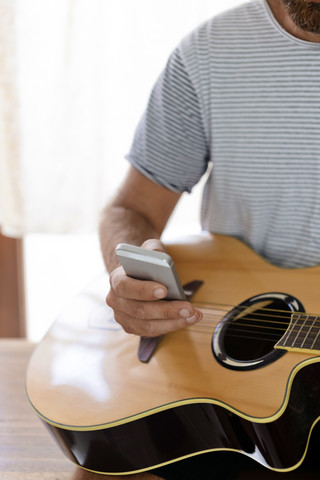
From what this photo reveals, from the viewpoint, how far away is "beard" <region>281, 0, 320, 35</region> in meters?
0.85

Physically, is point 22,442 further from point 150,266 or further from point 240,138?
point 240,138

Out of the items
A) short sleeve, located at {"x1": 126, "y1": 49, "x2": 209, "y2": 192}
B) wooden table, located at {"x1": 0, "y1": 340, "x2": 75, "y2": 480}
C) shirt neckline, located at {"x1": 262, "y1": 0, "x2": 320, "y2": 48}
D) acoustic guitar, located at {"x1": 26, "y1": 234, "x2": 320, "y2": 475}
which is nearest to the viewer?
acoustic guitar, located at {"x1": 26, "y1": 234, "x2": 320, "y2": 475}

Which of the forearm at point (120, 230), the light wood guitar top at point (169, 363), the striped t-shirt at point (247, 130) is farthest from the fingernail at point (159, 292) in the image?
the striped t-shirt at point (247, 130)

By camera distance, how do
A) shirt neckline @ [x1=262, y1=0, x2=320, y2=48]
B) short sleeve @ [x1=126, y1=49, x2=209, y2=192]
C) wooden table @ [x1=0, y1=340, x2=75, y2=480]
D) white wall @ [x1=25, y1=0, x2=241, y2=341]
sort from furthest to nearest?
white wall @ [x1=25, y1=0, x2=241, y2=341], short sleeve @ [x1=126, y1=49, x2=209, y2=192], shirt neckline @ [x1=262, y1=0, x2=320, y2=48], wooden table @ [x1=0, y1=340, x2=75, y2=480]

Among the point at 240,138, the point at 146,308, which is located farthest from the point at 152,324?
the point at 240,138

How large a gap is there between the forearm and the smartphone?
211 mm

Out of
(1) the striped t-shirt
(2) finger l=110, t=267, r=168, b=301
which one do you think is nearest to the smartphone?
(2) finger l=110, t=267, r=168, b=301

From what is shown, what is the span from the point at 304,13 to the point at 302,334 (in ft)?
1.61

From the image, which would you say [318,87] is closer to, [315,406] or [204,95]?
[204,95]

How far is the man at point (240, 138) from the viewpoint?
969mm

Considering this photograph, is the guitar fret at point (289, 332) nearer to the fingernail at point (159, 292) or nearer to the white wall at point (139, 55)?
the fingernail at point (159, 292)

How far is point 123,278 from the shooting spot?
2.60 ft

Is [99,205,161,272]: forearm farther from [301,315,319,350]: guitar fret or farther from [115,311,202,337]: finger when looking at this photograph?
[301,315,319,350]: guitar fret

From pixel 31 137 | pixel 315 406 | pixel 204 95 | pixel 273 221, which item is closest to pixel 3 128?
pixel 31 137
